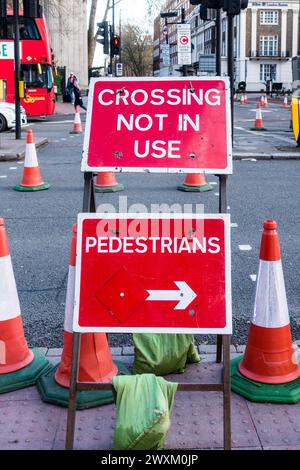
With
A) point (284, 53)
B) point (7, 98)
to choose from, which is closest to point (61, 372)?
point (7, 98)

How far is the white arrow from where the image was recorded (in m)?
2.86

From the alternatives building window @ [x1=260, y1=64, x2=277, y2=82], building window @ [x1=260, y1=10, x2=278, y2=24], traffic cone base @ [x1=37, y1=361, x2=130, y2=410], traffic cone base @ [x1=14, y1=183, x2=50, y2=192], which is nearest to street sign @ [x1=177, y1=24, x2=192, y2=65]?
traffic cone base @ [x1=14, y1=183, x2=50, y2=192]

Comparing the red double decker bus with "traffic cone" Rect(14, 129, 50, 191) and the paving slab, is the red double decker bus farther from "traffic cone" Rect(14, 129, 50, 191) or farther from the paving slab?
"traffic cone" Rect(14, 129, 50, 191)

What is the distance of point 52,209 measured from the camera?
834cm

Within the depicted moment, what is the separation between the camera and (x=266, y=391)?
3.28 metres

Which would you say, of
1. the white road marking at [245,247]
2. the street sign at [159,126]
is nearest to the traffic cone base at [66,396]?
the street sign at [159,126]

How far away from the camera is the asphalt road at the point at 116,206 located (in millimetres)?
4751

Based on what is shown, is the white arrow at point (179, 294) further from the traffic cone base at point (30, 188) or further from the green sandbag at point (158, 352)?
the traffic cone base at point (30, 188)

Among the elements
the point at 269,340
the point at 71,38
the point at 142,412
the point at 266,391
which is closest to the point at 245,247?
the point at 269,340

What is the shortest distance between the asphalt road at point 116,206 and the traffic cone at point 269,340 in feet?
2.05

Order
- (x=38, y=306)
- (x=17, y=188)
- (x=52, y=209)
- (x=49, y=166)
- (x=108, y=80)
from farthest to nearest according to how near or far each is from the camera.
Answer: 1. (x=49, y=166)
2. (x=17, y=188)
3. (x=52, y=209)
4. (x=38, y=306)
5. (x=108, y=80)

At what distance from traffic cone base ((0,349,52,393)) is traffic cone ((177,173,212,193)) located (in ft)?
20.6

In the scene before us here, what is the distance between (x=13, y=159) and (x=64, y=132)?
26.4 feet
